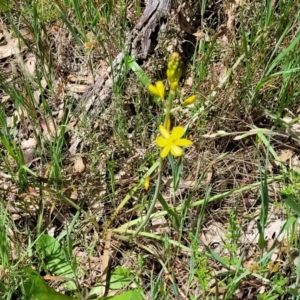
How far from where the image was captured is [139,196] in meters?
2.15

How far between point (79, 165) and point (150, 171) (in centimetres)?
33

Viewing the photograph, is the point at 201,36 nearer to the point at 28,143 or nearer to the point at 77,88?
the point at 77,88

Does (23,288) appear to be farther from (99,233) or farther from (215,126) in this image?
(215,126)

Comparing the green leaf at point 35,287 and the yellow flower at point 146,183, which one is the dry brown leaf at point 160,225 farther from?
the green leaf at point 35,287

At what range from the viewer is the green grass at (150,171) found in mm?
1939

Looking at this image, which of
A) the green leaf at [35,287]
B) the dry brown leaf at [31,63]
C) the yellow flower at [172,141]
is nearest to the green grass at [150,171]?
the green leaf at [35,287]

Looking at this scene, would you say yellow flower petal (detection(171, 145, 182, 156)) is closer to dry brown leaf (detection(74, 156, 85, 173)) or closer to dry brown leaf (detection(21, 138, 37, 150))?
dry brown leaf (detection(74, 156, 85, 173))

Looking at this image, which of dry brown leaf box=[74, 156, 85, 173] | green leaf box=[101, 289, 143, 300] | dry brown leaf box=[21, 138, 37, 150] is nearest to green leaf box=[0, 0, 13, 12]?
dry brown leaf box=[21, 138, 37, 150]

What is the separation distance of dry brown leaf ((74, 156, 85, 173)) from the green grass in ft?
0.06

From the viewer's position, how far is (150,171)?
2.15 m

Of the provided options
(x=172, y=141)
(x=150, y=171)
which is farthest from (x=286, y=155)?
(x=172, y=141)

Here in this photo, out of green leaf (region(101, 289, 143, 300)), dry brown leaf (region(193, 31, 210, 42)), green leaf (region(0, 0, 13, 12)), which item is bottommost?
green leaf (region(101, 289, 143, 300))

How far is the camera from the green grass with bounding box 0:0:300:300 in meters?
1.94

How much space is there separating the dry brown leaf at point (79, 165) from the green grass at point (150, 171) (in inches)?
0.7
